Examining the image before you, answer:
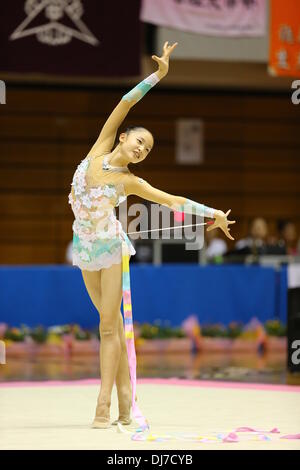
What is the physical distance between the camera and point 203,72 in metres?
14.9

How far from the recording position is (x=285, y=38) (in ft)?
41.5

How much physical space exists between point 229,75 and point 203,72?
47 cm

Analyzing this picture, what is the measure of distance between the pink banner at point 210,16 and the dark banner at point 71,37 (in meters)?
0.29

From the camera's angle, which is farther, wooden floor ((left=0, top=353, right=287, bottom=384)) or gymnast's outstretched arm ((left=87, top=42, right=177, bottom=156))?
wooden floor ((left=0, top=353, right=287, bottom=384))

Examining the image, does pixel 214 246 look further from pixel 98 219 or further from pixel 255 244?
pixel 98 219

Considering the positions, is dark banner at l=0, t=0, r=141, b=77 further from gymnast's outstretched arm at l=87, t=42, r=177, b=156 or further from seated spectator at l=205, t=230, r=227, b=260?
gymnast's outstretched arm at l=87, t=42, r=177, b=156

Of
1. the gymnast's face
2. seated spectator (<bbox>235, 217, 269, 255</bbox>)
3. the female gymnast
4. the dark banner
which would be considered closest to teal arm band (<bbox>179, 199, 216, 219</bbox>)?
the female gymnast

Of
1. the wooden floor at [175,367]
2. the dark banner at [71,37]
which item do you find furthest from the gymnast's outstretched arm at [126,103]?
the dark banner at [71,37]

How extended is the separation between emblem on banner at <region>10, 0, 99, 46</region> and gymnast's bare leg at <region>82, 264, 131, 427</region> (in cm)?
736

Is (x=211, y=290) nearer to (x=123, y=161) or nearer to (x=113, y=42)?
(x=113, y=42)

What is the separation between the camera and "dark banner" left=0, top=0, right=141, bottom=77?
40.1ft

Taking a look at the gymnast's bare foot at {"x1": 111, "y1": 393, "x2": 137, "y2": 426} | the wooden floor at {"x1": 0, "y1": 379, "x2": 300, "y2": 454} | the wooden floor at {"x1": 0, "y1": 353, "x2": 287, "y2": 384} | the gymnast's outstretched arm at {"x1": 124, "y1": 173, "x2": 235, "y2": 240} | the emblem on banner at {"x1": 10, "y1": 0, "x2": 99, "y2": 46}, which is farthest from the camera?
the emblem on banner at {"x1": 10, "y1": 0, "x2": 99, "y2": 46}

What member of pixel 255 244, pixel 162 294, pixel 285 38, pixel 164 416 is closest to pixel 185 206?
pixel 164 416

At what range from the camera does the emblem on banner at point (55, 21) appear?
12328mm
